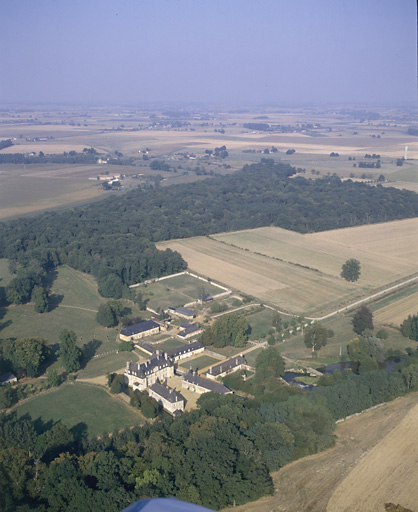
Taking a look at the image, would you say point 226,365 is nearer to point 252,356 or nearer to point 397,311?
point 252,356

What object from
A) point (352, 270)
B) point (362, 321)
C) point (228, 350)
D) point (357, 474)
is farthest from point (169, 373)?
point (352, 270)

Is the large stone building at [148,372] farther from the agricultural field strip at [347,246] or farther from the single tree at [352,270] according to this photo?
the agricultural field strip at [347,246]

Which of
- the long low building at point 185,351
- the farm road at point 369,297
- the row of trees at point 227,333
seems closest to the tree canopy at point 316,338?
the farm road at point 369,297

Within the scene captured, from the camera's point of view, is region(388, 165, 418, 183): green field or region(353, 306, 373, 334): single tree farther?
region(388, 165, 418, 183): green field

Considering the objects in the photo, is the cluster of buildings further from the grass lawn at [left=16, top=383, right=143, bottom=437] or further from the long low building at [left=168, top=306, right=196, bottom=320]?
the long low building at [left=168, top=306, right=196, bottom=320]

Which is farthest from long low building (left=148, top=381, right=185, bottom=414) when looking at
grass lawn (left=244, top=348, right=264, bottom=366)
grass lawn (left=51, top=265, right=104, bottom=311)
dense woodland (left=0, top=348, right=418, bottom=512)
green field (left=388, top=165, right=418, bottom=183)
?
green field (left=388, top=165, right=418, bottom=183)
